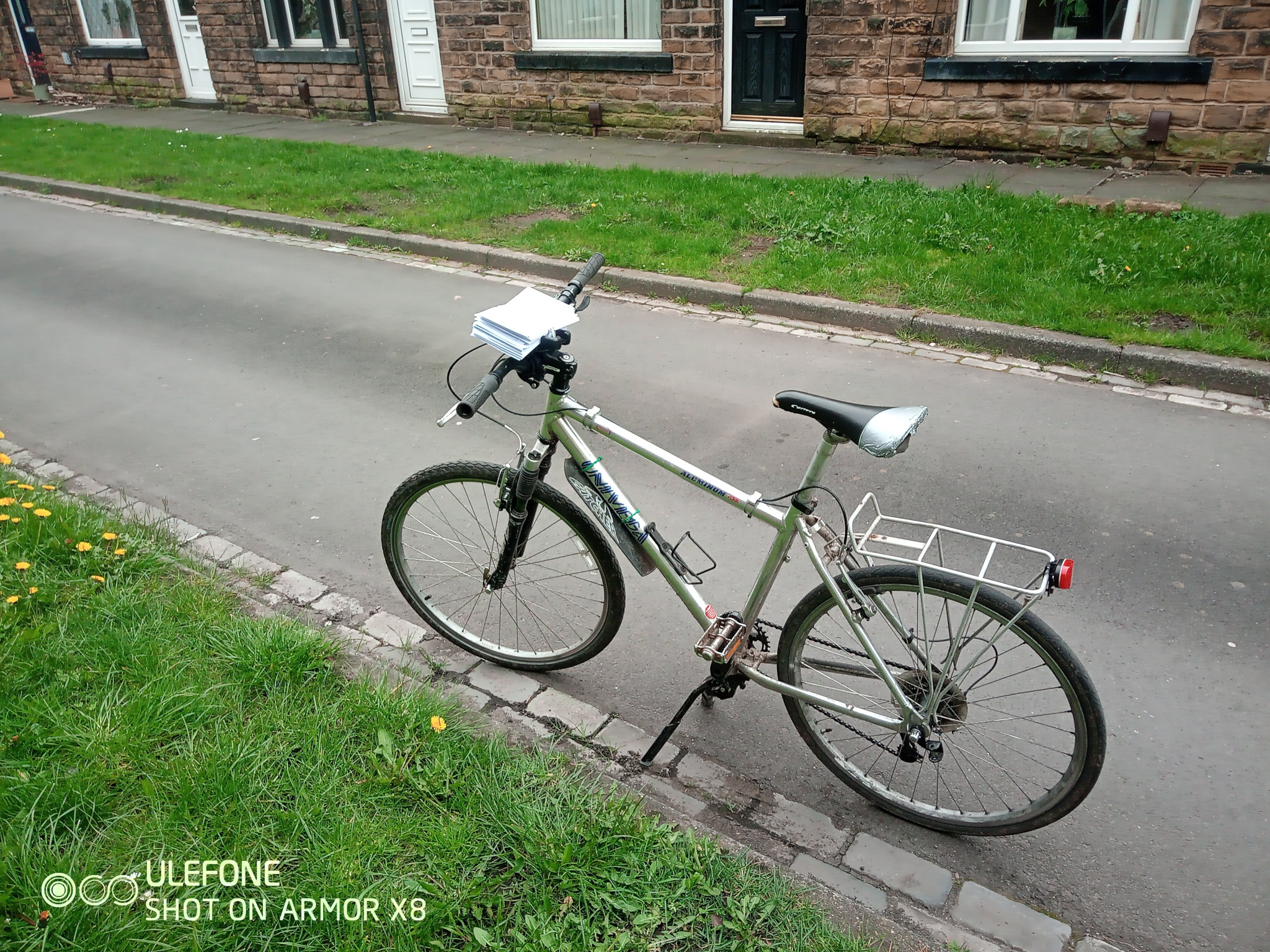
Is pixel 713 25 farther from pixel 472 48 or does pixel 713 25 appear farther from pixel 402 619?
pixel 402 619

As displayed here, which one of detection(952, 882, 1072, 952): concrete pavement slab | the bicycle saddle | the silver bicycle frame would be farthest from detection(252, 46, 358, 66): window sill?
detection(952, 882, 1072, 952): concrete pavement slab

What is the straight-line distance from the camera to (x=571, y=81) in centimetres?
1359

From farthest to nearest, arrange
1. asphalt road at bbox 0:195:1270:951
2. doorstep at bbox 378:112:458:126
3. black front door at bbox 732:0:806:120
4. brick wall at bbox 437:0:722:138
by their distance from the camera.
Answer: doorstep at bbox 378:112:458:126 → brick wall at bbox 437:0:722:138 → black front door at bbox 732:0:806:120 → asphalt road at bbox 0:195:1270:951

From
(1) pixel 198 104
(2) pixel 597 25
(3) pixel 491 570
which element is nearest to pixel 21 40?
(1) pixel 198 104

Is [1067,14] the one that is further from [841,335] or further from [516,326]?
[516,326]

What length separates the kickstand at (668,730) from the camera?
3.13 meters

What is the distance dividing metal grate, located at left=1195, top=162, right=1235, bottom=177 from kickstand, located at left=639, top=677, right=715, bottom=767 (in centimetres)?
899

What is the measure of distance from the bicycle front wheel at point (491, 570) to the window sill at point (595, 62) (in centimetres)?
1027

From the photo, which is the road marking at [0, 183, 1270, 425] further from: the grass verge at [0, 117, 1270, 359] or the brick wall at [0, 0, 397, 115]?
the brick wall at [0, 0, 397, 115]

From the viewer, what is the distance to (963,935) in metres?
2.61

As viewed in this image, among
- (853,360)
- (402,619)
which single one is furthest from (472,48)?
(402,619)

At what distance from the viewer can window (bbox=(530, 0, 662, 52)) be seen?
13.1 m

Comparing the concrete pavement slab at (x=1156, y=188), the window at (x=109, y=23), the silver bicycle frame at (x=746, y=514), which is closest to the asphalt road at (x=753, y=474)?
the silver bicycle frame at (x=746, y=514)

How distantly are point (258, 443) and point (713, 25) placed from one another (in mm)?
8953
